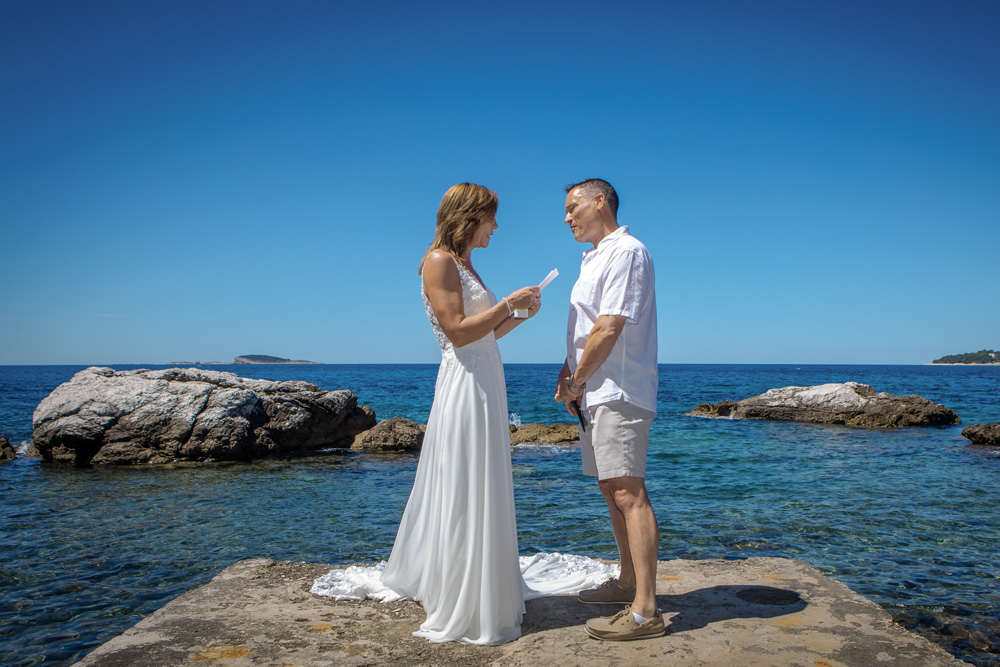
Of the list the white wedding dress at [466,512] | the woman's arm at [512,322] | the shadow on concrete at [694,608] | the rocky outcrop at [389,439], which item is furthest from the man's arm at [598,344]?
the rocky outcrop at [389,439]

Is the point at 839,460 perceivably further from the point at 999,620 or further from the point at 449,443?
the point at 449,443

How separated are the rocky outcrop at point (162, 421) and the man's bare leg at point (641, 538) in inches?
455

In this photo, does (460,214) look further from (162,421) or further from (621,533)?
(162,421)

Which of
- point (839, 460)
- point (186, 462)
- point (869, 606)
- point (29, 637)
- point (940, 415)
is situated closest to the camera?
point (869, 606)

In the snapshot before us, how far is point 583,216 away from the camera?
3770 millimetres

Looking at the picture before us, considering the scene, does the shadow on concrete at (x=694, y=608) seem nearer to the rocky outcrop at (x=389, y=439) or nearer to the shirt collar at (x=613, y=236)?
the shirt collar at (x=613, y=236)

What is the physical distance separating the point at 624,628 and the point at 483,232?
2250 millimetres

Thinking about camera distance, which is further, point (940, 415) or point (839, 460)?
point (940, 415)

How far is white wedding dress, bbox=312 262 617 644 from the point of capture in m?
3.45

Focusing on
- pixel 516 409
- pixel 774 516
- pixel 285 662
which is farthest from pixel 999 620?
pixel 516 409

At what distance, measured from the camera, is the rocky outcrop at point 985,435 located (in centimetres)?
1645

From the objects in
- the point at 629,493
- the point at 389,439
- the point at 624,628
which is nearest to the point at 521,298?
the point at 629,493

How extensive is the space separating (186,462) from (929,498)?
12895 mm

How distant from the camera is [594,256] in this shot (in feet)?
12.2
